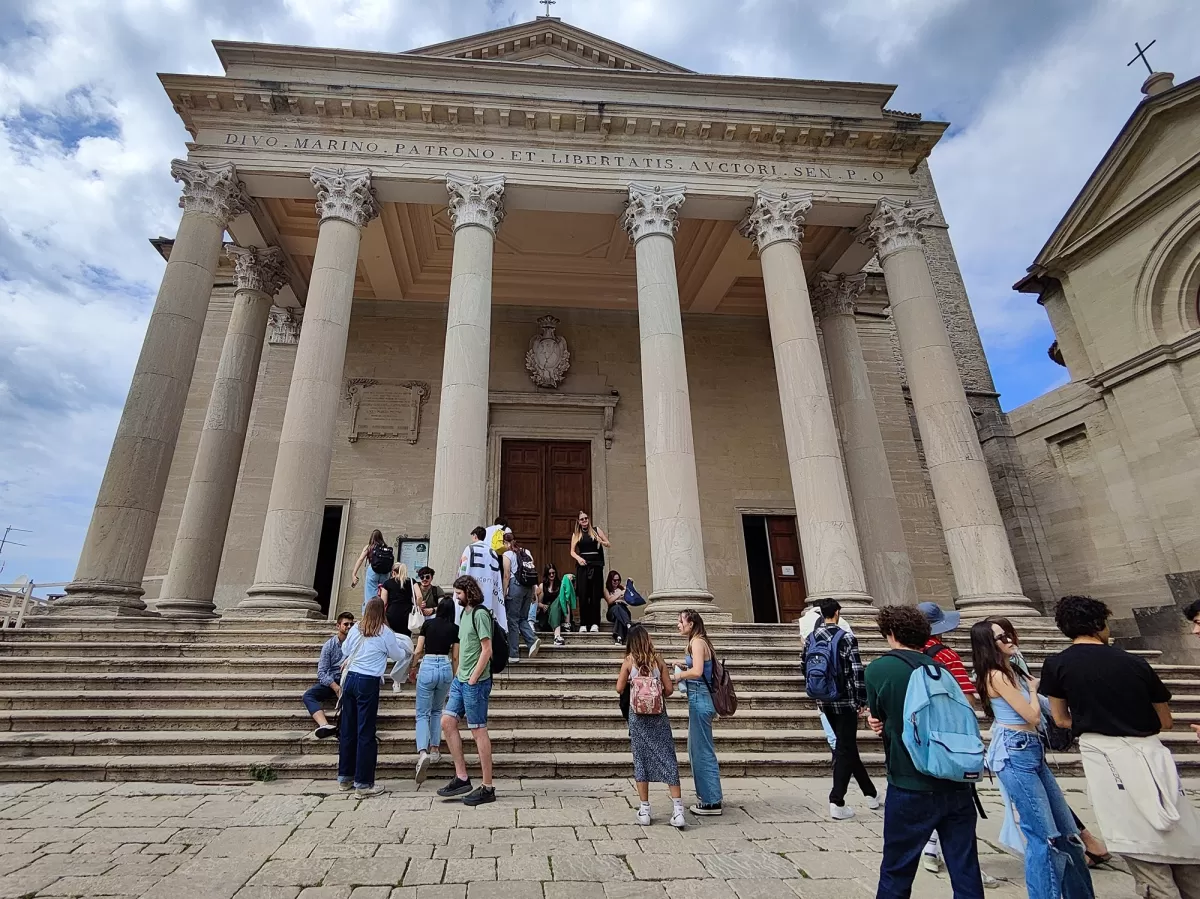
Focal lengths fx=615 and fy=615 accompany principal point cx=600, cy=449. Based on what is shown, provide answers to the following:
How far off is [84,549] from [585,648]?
318 inches

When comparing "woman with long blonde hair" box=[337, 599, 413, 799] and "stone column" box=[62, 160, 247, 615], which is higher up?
"stone column" box=[62, 160, 247, 615]

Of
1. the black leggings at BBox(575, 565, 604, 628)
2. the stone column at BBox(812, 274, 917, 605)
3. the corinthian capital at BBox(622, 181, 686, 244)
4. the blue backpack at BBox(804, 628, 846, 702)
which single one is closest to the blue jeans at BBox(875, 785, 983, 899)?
the blue backpack at BBox(804, 628, 846, 702)

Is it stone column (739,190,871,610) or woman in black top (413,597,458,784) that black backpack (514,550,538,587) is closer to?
woman in black top (413,597,458,784)

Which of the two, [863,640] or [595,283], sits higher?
[595,283]

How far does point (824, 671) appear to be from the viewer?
5234 mm

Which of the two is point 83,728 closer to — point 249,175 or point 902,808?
point 902,808

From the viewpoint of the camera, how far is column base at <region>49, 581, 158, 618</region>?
30.0 feet

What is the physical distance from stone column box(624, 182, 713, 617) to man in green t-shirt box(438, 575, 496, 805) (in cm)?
493

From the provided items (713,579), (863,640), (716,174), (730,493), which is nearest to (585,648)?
(863,640)

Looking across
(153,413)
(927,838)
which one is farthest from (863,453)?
(153,413)

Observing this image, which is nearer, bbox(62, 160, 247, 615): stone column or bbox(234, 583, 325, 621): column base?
bbox(234, 583, 325, 621): column base

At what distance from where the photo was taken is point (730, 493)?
54.6ft

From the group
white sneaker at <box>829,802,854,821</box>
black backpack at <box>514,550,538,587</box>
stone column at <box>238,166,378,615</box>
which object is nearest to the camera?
white sneaker at <box>829,802,854,821</box>

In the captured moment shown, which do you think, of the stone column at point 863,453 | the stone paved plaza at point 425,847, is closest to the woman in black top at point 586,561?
the stone paved plaza at point 425,847
